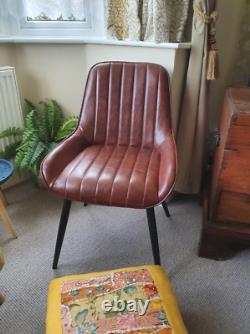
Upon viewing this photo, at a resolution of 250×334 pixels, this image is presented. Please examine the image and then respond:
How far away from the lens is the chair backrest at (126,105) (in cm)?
134

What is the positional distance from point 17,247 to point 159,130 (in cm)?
96

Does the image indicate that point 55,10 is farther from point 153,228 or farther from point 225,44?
point 153,228

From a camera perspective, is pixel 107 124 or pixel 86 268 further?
pixel 107 124

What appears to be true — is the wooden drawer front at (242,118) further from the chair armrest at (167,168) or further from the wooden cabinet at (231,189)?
the chair armrest at (167,168)

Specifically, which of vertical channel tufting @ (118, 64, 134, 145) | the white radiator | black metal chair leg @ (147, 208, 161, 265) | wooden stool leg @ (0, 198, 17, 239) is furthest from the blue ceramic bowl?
black metal chair leg @ (147, 208, 161, 265)

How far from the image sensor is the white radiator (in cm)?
157

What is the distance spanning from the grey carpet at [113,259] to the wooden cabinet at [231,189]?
5.2 inches

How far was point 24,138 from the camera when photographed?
1.63 metres

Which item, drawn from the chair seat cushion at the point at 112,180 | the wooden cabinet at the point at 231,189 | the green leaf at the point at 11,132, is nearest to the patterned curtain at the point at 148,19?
the wooden cabinet at the point at 231,189

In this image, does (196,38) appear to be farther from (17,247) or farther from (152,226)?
(17,247)

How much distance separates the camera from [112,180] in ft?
3.57

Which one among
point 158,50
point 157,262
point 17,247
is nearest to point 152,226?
point 157,262

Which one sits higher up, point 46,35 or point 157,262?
point 46,35

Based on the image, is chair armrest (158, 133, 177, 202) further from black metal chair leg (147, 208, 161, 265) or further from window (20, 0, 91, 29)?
window (20, 0, 91, 29)
